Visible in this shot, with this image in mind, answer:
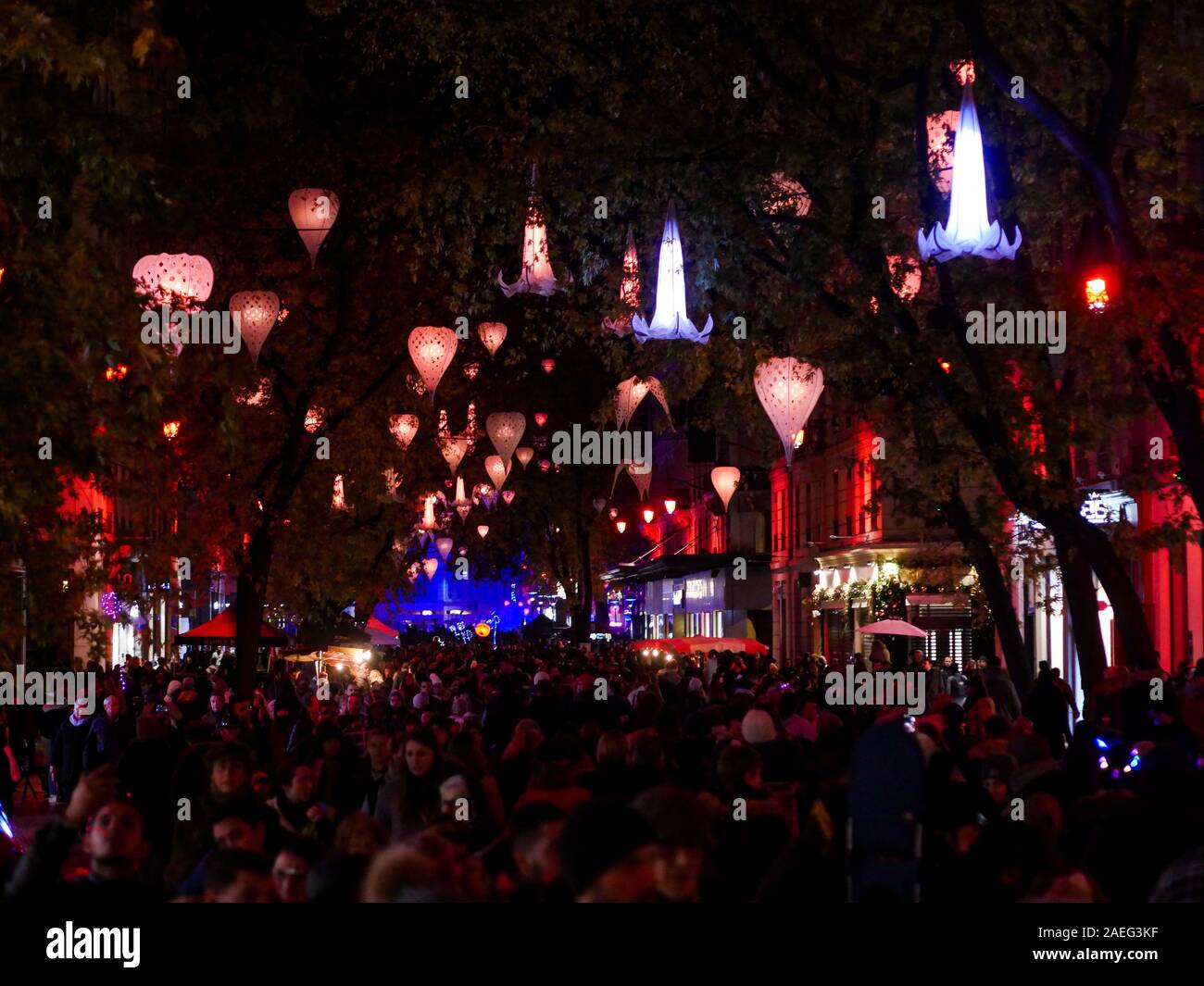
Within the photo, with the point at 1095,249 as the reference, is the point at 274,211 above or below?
above

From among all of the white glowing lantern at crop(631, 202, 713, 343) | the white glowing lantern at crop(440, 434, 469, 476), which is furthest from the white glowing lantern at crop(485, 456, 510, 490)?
the white glowing lantern at crop(631, 202, 713, 343)

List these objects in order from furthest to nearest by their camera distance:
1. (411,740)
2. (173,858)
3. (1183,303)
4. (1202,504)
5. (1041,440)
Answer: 1. (1041,440)
2. (1183,303)
3. (1202,504)
4. (411,740)
5. (173,858)

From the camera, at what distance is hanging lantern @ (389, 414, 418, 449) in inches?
1318

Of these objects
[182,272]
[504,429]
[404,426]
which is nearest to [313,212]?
[182,272]

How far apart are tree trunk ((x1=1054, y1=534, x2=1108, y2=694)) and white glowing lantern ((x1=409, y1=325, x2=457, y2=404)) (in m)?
9.76

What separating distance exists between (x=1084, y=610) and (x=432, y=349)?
10.2 m

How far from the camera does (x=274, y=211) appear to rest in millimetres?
29250

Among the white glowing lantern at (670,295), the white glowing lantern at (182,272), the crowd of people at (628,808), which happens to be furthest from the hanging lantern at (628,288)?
the white glowing lantern at (182,272)

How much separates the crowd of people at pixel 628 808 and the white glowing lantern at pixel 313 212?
6.77 metres

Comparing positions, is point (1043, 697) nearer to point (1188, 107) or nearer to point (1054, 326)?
point (1054, 326)

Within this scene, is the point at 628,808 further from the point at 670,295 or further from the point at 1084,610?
the point at 1084,610

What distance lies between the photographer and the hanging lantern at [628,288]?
19734 mm

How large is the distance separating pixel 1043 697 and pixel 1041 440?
2.63 m
